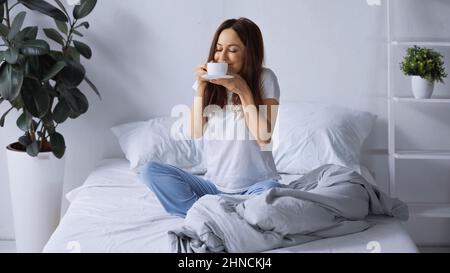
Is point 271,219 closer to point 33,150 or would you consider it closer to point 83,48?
point 33,150

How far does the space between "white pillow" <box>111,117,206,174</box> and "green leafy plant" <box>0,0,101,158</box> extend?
0.25 m

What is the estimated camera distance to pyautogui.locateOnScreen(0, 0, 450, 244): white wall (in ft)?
10.1

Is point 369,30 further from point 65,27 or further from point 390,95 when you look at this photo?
point 65,27

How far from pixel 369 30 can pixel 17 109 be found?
162cm

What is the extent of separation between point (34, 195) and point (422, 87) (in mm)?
1743

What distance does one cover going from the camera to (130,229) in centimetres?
203

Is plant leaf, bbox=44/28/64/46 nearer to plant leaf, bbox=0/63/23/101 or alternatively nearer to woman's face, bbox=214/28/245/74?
plant leaf, bbox=0/63/23/101

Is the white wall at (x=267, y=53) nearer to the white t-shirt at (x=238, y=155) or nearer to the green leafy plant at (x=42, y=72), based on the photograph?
the green leafy plant at (x=42, y=72)

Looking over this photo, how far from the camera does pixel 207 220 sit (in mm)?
1883

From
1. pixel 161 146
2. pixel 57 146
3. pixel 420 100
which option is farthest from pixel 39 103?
pixel 420 100

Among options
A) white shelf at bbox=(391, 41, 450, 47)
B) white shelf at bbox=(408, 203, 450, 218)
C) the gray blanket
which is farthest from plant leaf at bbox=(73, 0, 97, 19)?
white shelf at bbox=(408, 203, 450, 218)

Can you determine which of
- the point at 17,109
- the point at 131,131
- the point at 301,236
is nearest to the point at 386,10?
the point at 131,131

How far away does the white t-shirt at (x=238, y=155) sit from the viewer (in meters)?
2.28

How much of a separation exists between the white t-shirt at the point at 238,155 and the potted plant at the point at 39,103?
76cm
